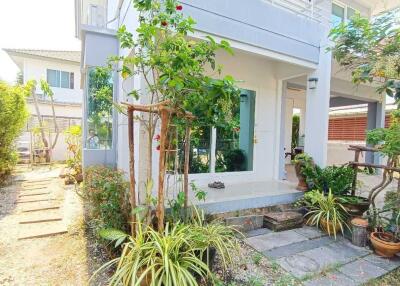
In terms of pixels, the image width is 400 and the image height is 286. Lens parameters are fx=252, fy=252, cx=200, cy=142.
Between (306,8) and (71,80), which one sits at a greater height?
(71,80)

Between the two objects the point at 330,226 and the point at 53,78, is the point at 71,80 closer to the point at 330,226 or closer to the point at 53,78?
the point at 53,78

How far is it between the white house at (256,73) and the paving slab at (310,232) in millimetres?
807

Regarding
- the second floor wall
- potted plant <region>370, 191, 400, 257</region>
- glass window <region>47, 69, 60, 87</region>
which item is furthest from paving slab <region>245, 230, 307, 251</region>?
glass window <region>47, 69, 60, 87</region>

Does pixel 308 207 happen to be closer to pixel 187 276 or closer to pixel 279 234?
pixel 279 234

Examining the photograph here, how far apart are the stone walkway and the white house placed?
93cm

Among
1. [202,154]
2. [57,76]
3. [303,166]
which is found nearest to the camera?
[303,166]

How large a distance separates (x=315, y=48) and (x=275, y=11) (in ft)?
5.24

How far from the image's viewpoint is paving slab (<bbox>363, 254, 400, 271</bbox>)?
4.05 metres

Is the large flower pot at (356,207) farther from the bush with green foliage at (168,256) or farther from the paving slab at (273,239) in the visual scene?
the bush with green foliage at (168,256)

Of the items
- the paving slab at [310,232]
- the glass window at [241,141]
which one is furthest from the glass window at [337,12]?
the paving slab at [310,232]

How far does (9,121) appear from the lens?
8594 millimetres

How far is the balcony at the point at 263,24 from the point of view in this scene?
5000 mm

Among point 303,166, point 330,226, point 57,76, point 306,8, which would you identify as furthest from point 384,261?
point 57,76

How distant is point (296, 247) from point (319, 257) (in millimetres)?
397
